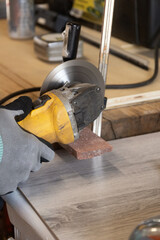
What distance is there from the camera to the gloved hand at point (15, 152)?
2.73ft

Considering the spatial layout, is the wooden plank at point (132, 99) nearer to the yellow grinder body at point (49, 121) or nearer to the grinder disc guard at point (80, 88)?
the grinder disc guard at point (80, 88)

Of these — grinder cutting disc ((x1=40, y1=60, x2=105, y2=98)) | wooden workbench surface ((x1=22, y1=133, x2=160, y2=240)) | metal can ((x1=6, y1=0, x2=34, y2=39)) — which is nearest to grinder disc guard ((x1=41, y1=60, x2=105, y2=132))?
grinder cutting disc ((x1=40, y1=60, x2=105, y2=98))

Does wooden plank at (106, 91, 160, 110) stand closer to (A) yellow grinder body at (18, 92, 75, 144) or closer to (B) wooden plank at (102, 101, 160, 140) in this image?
(B) wooden plank at (102, 101, 160, 140)

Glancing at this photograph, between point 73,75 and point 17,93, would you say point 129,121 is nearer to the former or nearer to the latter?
point 73,75

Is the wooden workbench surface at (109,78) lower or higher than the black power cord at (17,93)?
lower

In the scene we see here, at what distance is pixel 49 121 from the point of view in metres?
0.92

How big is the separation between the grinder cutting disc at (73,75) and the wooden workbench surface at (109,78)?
8 centimetres

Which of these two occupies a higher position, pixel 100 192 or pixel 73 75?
pixel 73 75

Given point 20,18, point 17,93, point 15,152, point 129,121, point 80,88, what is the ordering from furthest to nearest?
point 20,18
point 17,93
point 129,121
point 80,88
point 15,152

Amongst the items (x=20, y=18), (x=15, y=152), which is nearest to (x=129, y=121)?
(x=15, y=152)

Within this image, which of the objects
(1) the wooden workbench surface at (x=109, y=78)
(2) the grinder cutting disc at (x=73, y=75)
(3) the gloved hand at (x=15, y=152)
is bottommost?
(1) the wooden workbench surface at (x=109, y=78)

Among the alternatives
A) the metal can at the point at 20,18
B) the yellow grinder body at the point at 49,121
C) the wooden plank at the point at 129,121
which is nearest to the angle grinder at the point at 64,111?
the yellow grinder body at the point at 49,121

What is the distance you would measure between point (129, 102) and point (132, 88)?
0.24 feet

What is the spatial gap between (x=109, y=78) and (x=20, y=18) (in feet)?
2.07
